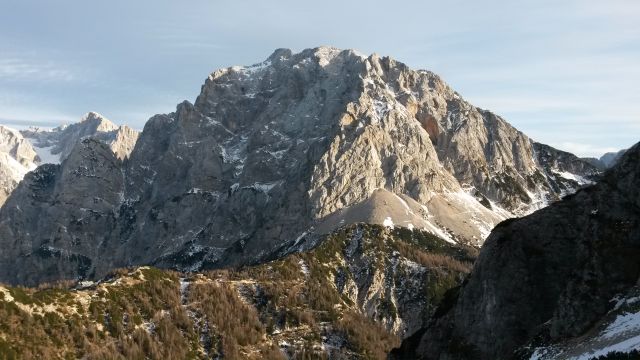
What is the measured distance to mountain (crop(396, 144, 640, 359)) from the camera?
58219 mm

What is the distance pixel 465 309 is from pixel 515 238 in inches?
457

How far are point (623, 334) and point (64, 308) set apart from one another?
181 m

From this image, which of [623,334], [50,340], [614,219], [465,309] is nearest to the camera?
[623,334]

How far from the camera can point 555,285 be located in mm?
71500

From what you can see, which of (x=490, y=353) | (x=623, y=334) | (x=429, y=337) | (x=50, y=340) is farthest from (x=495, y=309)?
(x=50, y=340)

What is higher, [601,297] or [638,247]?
[638,247]

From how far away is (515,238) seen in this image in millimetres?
77938

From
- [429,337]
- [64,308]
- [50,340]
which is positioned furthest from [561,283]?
[64,308]

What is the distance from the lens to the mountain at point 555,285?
58219 millimetres

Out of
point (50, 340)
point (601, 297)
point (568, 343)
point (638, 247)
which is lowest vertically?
A: point (50, 340)

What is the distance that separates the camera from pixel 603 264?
2441 inches

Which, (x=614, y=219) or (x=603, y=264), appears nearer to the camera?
(x=603, y=264)

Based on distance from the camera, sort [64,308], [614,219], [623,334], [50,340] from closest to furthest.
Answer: [623,334] < [614,219] < [50,340] < [64,308]

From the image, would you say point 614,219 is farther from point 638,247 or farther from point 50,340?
point 50,340
